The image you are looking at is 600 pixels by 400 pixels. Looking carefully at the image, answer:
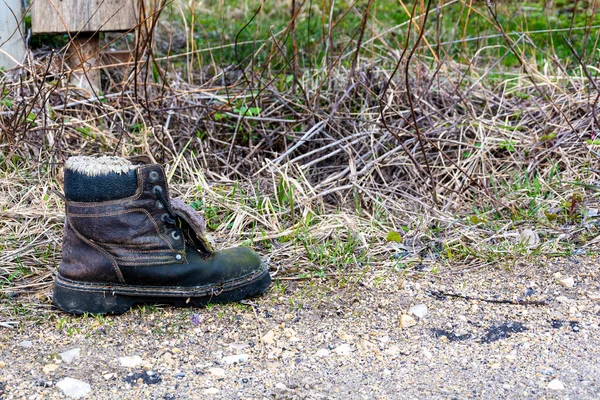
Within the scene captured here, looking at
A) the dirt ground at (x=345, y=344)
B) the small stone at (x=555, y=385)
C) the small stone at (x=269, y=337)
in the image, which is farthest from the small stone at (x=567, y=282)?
the small stone at (x=269, y=337)

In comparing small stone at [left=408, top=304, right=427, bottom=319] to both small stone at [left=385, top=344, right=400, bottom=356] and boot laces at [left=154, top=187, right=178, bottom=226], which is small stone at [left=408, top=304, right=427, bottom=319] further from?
boot laces at [left=154, top=187, right=178, bottom=226]

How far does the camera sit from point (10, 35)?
347 centimetres

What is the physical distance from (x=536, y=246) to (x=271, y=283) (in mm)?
1013

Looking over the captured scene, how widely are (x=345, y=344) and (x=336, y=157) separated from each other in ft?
4.58

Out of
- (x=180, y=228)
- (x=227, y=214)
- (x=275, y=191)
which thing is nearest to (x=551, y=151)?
(x=275, y=191)

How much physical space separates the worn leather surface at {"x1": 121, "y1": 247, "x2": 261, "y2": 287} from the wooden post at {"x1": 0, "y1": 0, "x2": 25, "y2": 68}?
5.71 feet

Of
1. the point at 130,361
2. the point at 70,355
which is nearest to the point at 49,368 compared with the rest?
the point at 70,355

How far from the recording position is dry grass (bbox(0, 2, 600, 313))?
2.63 m

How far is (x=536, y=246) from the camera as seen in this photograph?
103 inches

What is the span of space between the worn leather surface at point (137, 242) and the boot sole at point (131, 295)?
2 cm

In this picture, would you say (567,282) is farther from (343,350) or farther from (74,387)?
(74,387)

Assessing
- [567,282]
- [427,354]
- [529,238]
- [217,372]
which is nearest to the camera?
[217,372]

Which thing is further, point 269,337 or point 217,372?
point 269,337

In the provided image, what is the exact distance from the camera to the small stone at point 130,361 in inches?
75.1
